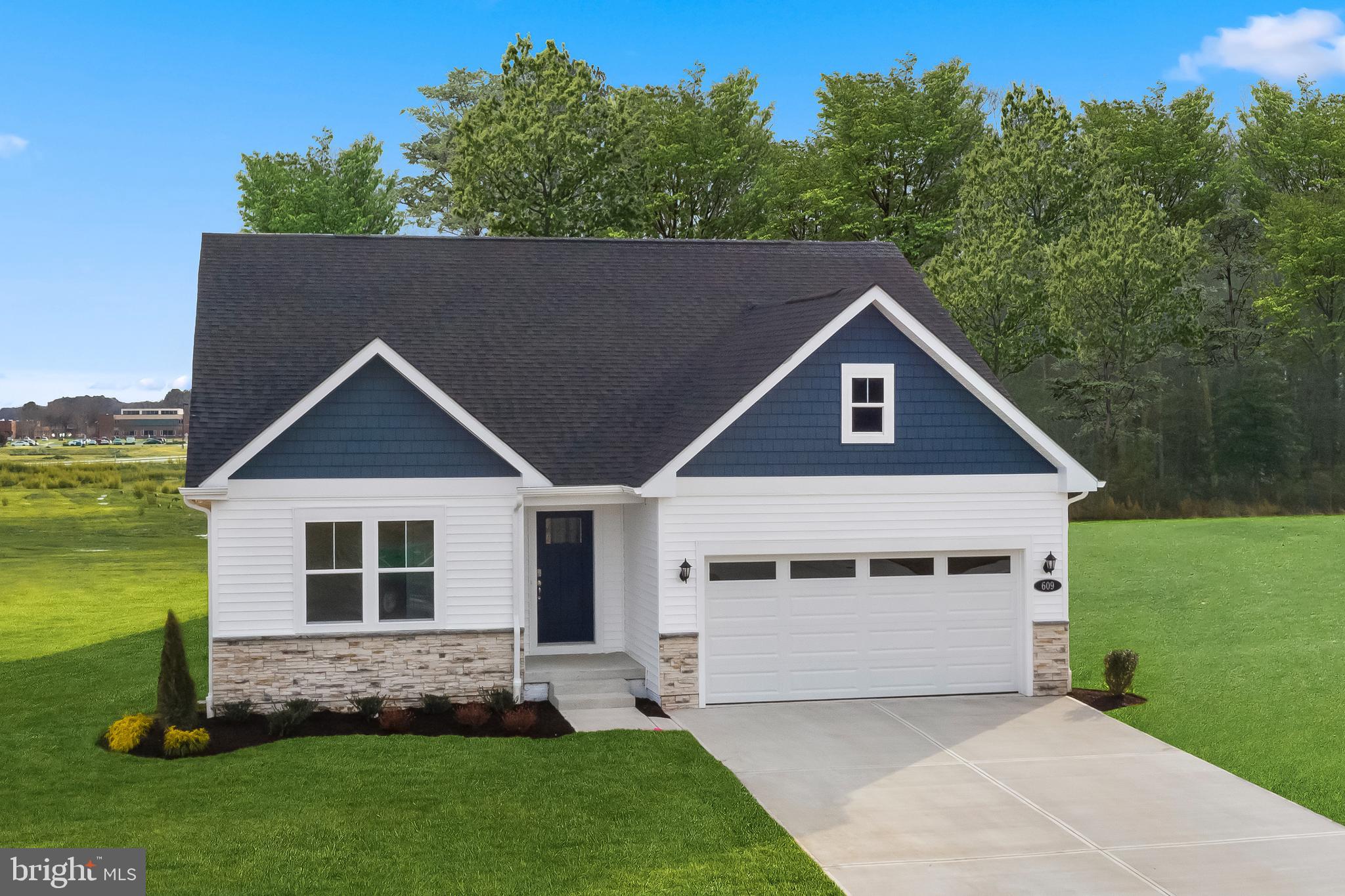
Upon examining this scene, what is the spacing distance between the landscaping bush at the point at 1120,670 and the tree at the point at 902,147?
1272 inches

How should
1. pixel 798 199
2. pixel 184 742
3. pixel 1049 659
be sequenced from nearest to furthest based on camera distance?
1. pixel 184 742
2. pixel 1049 659
3. pixel 798 199

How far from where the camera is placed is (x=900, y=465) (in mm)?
18094

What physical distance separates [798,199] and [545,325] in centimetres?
3246

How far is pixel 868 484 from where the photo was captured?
18.0 m

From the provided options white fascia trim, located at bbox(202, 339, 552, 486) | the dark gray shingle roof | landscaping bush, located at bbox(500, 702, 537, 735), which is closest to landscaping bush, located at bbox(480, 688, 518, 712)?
landscaping bush, located at bbox(500, 702, 537, 735)

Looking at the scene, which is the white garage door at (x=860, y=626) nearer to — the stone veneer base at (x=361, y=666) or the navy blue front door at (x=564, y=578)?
the navy blue front door at (x=564, y=578)

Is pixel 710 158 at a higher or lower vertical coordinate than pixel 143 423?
higher

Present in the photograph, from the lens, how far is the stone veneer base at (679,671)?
17.5m

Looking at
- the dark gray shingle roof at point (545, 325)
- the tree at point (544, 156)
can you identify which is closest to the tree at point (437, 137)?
the tree at point (544, 156)

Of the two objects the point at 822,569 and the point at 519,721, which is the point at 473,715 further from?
the point at 822,569

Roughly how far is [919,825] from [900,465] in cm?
653

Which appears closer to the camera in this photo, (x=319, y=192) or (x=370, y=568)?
(x=370, y=568)

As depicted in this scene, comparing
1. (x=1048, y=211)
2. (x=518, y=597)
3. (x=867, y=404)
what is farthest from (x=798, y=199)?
(x=518, y=597)

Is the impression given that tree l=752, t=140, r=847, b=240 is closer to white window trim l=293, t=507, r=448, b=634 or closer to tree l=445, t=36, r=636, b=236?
tree l=445, t=36, r=636, b=236
